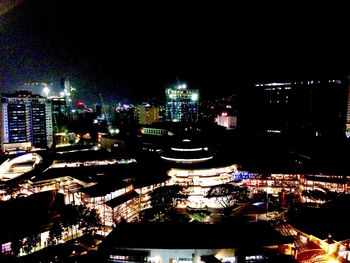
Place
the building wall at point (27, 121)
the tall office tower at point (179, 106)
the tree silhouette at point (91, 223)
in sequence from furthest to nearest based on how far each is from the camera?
the tall office tower at point (179, 106)
the building wall at point (27, 121)
the tree silhouette at point (91, 223)

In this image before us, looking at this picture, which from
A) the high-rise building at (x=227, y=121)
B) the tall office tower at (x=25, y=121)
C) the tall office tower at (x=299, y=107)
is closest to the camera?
the tall office tower at (x=25, y=121)

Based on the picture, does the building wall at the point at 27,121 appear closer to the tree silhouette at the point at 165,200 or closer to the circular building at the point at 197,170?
the circular building at the point at 197,170

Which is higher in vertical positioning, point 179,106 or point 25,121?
point 179,106

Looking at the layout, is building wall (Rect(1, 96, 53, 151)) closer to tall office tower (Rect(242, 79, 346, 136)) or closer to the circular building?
the circular building

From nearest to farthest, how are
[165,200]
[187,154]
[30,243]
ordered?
[30,243]
[165,200]
[187,154]

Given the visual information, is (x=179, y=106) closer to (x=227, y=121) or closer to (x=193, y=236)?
(x=227, y=121)

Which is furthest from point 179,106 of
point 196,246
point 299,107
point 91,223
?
point 196,246

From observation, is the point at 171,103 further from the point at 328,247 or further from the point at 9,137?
the point at 328,247

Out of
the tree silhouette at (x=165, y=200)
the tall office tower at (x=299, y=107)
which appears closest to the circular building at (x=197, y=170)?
the tree silhouette at (x=165, y=200)
